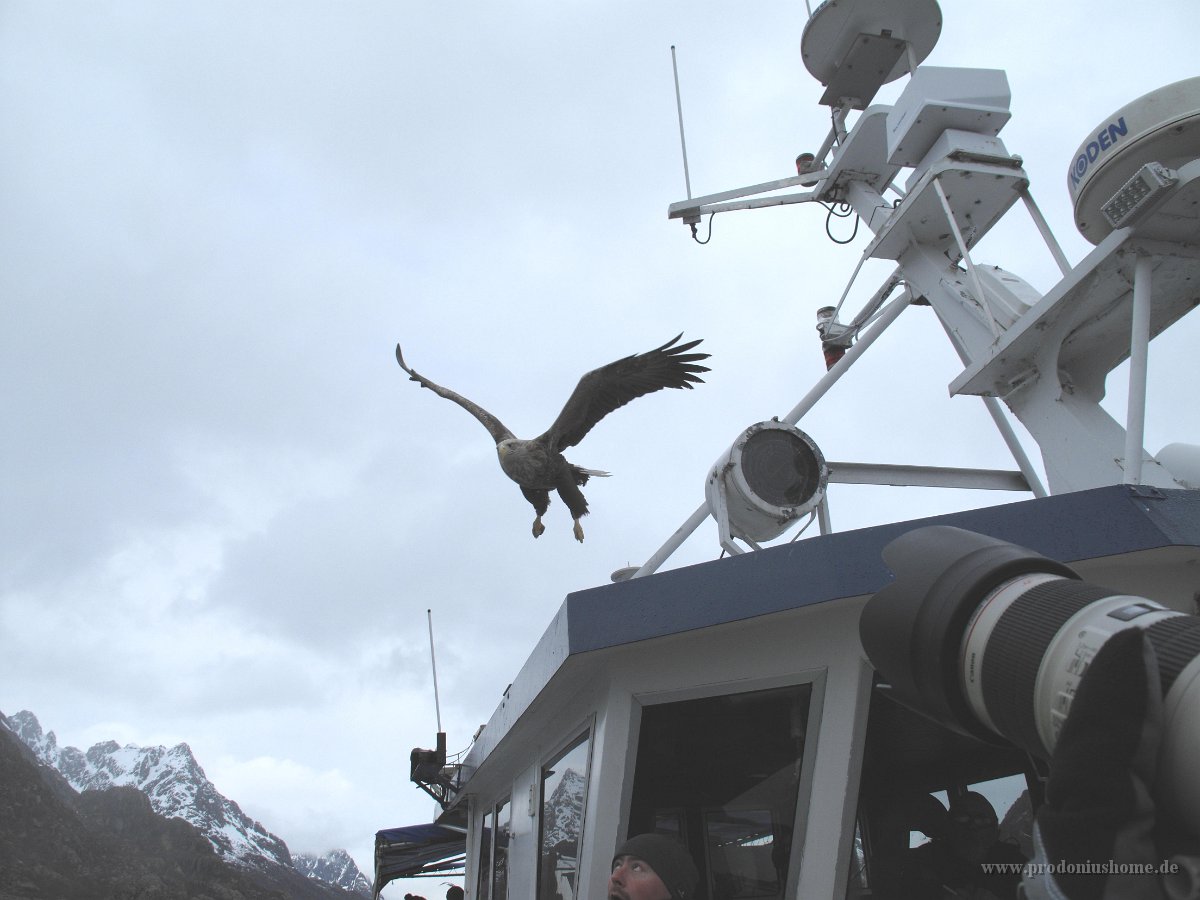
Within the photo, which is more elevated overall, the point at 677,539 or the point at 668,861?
the point at 677,539

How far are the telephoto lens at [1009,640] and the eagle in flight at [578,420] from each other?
5.27 meters

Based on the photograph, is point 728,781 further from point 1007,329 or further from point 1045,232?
point 1045,232

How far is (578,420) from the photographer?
22.9ft

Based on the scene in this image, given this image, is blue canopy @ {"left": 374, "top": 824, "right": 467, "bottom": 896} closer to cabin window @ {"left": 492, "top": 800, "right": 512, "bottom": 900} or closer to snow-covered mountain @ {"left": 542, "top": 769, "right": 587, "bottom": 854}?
cabin window @ {"left": 492, "top": 800, "right": 512, "bottom": 900}

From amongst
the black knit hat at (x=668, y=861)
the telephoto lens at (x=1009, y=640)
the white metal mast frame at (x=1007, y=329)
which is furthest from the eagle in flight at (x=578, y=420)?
the telephoto lens at (x=1009, y=640)

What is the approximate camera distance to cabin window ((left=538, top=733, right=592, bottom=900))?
373cm

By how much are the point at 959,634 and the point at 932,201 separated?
5.18 metres

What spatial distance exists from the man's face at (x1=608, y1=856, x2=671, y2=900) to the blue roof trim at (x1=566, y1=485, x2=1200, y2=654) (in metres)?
0.96

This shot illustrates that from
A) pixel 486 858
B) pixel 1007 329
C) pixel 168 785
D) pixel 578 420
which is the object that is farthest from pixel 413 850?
pixel 168 785

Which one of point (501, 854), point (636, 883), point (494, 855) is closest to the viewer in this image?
point (636, 883)

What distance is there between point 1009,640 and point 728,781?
275cm

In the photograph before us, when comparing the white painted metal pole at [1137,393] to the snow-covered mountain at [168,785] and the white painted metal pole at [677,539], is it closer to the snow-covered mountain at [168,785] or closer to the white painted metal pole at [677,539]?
the white painted metal pole at [677,539]

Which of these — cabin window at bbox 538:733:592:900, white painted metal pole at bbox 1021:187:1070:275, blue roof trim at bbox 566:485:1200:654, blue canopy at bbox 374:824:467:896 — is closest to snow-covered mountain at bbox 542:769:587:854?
cabin window at bbox 538:733:592:900

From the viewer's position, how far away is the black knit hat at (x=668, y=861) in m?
2.38
